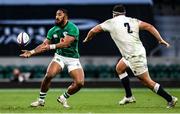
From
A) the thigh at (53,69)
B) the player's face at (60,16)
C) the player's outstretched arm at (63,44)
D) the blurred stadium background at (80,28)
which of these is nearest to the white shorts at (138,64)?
the player's outstretched arm at (63,44)

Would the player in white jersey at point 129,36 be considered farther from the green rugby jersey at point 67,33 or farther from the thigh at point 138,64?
the green rugby jersey at point 67,33

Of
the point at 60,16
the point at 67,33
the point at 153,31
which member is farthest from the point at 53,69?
the point at 153,31

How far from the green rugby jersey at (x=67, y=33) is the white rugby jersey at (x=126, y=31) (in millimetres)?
610

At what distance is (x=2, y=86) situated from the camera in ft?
90.9

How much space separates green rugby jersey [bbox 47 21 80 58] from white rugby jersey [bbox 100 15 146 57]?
610 mm

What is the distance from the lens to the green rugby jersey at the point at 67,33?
15406 millimetres

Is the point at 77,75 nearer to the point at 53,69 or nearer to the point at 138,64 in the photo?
the point at 53,69

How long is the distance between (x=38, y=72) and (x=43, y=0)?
3267 mm

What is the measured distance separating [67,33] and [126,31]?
124cm

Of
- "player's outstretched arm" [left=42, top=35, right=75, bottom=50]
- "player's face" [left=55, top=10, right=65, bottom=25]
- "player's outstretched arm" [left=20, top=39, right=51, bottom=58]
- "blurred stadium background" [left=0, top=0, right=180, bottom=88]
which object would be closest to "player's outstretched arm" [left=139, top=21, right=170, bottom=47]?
"player's outstretched arm" [left=42, top=35, right=75, bottom=50]

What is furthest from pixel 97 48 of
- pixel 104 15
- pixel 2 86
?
pixel 2 86

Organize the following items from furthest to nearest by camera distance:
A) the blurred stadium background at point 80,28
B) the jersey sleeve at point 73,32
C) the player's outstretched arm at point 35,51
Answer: the blurred stadium background at point 80,28
the jersey sleeve at point 73,32
the player's outstretched arm at point 35,51

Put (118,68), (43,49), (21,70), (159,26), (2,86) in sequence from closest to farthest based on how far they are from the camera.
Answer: (43,49)
(118,68)
(2,86)
(21,70)
(159,26)

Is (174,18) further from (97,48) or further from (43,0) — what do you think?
(43,0)
